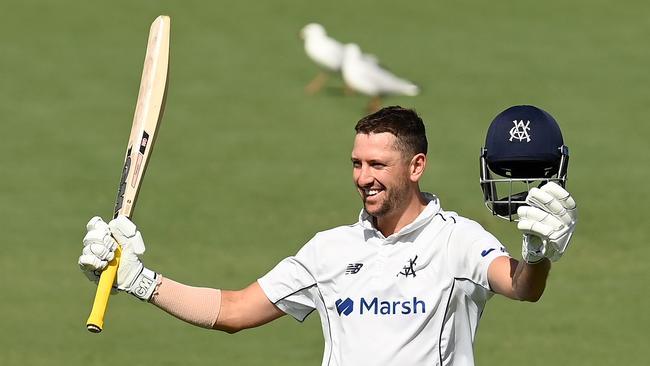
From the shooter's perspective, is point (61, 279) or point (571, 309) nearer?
point (571, 309)

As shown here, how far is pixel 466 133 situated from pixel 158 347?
648 centimetres

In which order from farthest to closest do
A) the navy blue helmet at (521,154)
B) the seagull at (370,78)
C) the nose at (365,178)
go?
the seagull at (370,78) → the nose at (365,178) → the navy blue helmet at (521,154)

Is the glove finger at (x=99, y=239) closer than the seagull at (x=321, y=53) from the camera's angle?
Yes

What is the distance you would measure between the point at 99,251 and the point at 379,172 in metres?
1.38

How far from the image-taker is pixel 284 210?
16094 mm

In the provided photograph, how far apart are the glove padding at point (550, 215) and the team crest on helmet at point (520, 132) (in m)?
0.49

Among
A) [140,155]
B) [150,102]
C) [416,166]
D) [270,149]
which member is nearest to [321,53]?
[270,149]

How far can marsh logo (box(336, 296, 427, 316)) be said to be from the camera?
21.1 feet

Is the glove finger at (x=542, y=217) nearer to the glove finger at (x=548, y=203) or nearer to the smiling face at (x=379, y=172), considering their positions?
the glove finger at (x=548, y=203)

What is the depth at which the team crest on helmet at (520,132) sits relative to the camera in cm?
608

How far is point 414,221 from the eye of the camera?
6.61 meters

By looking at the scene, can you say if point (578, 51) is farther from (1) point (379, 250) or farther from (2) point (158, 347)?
(1) point (379, 250)

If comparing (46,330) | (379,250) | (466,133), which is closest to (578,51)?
(466,133)

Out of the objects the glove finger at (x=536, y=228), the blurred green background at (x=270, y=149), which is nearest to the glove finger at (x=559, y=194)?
the glove finger at (x=536, y=228)
